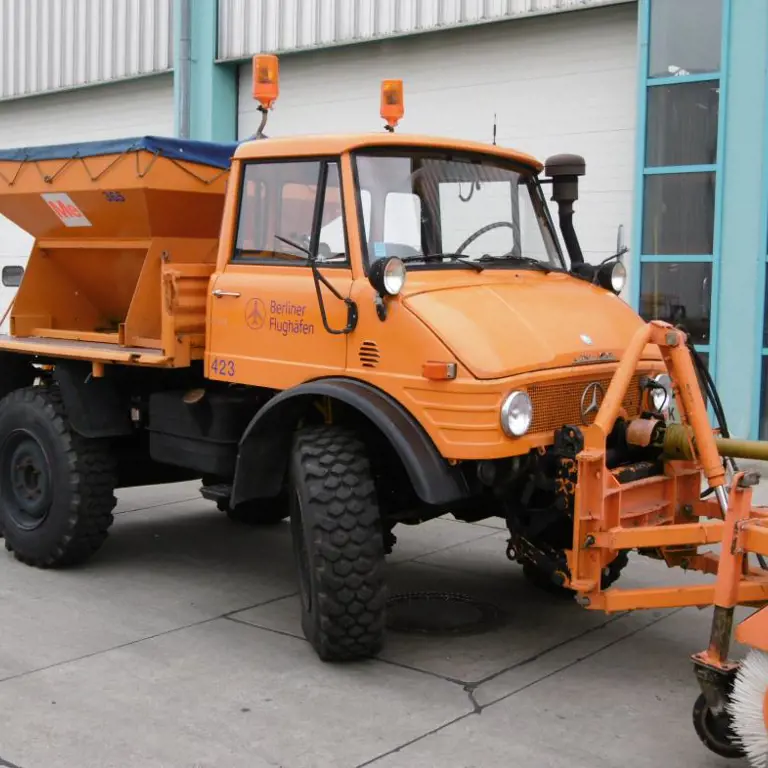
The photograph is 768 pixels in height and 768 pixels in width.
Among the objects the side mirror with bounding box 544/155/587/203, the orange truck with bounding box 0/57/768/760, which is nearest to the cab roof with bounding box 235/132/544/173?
the orange truck with bounding box 0/57/768/760

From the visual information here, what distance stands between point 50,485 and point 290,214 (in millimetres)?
2229

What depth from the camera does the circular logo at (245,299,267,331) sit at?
5.61 metres

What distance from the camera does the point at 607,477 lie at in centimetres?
465

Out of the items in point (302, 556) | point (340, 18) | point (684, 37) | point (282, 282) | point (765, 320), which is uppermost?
point (340, 18)

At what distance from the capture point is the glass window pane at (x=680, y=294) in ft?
32.4

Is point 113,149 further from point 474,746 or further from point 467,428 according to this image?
point 474,746

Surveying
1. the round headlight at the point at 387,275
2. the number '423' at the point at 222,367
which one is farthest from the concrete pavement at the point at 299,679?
the round headlight at the point at 387,275

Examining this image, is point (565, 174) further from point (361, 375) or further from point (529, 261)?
point (361, 375)

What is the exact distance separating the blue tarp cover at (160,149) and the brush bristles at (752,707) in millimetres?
4012

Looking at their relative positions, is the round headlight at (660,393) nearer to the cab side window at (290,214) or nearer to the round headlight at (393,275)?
the round headlight at (393,275)

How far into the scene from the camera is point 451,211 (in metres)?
5.61

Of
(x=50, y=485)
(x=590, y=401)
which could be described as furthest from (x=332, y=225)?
(x=50, y=485)

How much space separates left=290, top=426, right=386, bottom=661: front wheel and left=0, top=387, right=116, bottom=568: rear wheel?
1879 mm

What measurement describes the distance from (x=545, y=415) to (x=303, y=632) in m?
1.57
